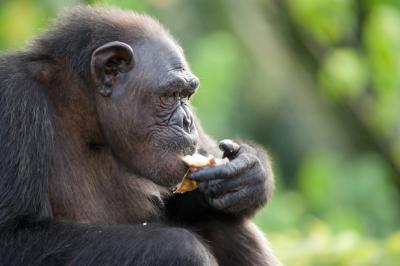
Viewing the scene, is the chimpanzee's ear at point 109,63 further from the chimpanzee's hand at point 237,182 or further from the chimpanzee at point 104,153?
the chimpanzee's hand at point 237,182

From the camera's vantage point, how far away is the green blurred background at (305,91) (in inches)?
435

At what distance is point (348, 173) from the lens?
12.7m

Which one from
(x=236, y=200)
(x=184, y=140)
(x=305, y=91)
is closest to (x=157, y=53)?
(x=184, y=140)

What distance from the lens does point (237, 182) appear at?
595 centimetres

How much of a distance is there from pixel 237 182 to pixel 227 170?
0.13 meters

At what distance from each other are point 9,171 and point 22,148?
13cm

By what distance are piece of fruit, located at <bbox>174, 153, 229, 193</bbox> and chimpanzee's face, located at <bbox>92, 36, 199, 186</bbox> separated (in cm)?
3

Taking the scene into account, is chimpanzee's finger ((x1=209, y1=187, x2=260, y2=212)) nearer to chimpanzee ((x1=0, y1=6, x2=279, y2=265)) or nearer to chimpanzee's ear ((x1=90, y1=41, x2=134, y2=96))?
chimpanzee ((x1=0, y1=6, x2=279, y2=265))

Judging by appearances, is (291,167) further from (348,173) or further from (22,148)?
(22,148)

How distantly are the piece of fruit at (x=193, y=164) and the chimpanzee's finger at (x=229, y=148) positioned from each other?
0.31ft

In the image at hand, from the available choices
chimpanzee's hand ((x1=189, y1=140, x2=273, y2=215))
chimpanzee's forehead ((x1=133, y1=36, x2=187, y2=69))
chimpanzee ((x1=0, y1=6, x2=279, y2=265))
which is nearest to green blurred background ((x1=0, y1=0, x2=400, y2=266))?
chimpanzee's hand ((x1=189, y1=140, x2=273, y2=215))

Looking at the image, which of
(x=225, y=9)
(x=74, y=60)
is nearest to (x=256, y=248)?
(x=74, y=60)

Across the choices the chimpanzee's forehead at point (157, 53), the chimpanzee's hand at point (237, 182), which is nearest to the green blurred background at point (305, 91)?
the chimpanzee's hand at point (237, 182)

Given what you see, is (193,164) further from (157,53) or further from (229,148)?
(157,53)
